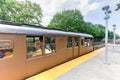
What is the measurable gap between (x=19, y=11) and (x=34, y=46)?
16.6m

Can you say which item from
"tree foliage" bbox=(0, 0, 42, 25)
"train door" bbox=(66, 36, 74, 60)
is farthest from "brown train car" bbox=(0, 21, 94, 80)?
"tree foliage" bbox=(0, 0, 42, 25)

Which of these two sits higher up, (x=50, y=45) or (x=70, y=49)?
(x=50, y=45)

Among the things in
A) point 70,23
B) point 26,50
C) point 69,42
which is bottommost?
point 26,50

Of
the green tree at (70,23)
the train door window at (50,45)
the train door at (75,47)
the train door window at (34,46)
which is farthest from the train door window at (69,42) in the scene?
the green tree at (70,23)

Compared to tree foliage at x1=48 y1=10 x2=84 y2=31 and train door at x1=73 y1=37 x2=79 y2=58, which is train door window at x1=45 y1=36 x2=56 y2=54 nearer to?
train door at x1=73 y1=37 x2=79 y2=58

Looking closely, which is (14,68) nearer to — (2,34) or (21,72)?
(21,72)

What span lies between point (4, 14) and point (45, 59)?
1362cm

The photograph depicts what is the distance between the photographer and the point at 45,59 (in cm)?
723

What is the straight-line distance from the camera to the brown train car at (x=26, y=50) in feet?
15.9

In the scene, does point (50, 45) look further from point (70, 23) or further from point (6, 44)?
point (70, 23)

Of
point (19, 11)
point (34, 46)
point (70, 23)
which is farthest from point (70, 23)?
point (34, 46)

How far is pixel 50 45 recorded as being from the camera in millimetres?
7734

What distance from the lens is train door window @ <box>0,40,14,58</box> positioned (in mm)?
4652

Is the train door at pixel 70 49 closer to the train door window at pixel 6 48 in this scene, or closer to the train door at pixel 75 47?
the train door at pixel 75 47
